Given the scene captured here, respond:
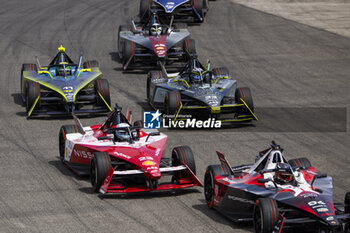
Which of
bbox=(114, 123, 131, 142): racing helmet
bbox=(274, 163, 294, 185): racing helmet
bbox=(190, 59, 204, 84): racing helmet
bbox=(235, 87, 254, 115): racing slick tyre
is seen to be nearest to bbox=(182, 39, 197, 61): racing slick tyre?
bbox=(190, 59, 204, 84): racing helmet

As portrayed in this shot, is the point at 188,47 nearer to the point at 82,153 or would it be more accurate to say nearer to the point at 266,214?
the point at 82,153

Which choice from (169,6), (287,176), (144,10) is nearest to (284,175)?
(287,176)

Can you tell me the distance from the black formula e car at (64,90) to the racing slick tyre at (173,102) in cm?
229

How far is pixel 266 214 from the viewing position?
481 inches

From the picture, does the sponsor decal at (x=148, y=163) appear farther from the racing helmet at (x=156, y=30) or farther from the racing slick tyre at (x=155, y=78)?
the racing helmet at (x=156, y=30)

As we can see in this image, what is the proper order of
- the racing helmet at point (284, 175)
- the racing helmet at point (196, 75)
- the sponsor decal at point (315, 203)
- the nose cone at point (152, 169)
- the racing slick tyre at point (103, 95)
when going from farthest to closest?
the racing slick tyre at point (103, 95) → the racing helmet at point (196, 75) → the nose cone at point (152, 169) → the racing helmet at point (284, 175) → the sponsor decal at point (315, 203)

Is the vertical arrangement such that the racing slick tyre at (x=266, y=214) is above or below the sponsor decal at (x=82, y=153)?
above

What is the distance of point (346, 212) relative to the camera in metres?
12.8

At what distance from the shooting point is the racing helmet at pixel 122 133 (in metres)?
16.8

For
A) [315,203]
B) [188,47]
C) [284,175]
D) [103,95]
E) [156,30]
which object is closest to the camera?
[315,203]

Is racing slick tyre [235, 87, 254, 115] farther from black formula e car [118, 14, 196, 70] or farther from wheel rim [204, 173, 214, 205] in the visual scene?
black formula e car [118, 14, 196, 70]

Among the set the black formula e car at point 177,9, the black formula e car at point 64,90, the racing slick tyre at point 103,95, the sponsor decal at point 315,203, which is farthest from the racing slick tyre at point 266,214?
the black formula e car at point 177,9

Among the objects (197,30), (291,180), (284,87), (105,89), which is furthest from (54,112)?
(197,30)

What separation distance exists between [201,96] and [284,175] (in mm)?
8961
